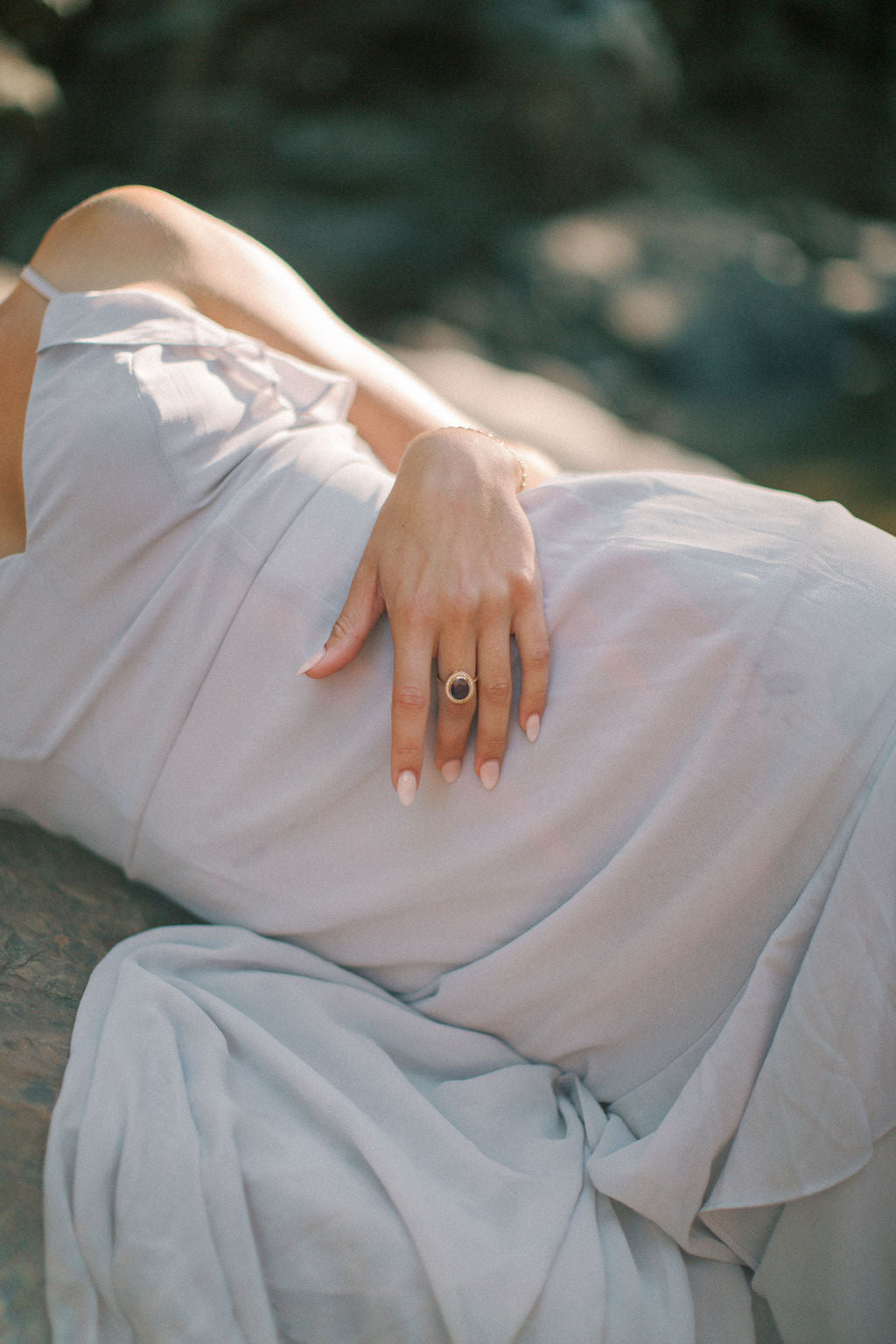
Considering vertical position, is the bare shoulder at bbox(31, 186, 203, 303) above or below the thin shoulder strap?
above

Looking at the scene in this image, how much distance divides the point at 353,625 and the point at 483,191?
16.6ft

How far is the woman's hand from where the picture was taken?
38.2 inches

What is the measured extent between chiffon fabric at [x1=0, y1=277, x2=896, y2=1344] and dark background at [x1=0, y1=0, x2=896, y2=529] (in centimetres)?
358

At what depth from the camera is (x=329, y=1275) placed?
827mm

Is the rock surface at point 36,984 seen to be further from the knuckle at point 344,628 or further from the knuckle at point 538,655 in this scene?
the knuckle at point 538,655

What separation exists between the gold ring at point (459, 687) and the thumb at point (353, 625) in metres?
0.11

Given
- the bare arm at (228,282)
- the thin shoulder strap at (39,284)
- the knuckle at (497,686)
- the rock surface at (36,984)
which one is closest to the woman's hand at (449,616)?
the knuckle at (497,686)

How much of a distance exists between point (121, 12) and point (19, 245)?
1589 mm

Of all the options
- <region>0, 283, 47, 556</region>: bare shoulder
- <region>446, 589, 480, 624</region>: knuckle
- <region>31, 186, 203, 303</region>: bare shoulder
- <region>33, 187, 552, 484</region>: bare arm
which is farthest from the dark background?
<region>446, 589, 480, 624</region>: knuckle

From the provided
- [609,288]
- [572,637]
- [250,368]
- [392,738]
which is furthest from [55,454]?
[609,288]

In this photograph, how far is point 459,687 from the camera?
Answer: 968 millimetres

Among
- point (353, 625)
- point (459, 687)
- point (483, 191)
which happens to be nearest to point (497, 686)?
point (459, 687)

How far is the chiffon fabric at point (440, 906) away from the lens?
2.72 feet

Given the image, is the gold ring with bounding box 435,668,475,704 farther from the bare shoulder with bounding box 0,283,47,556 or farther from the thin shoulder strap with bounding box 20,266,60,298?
the thin shoulder strap with bounding box 20,266,60,298
